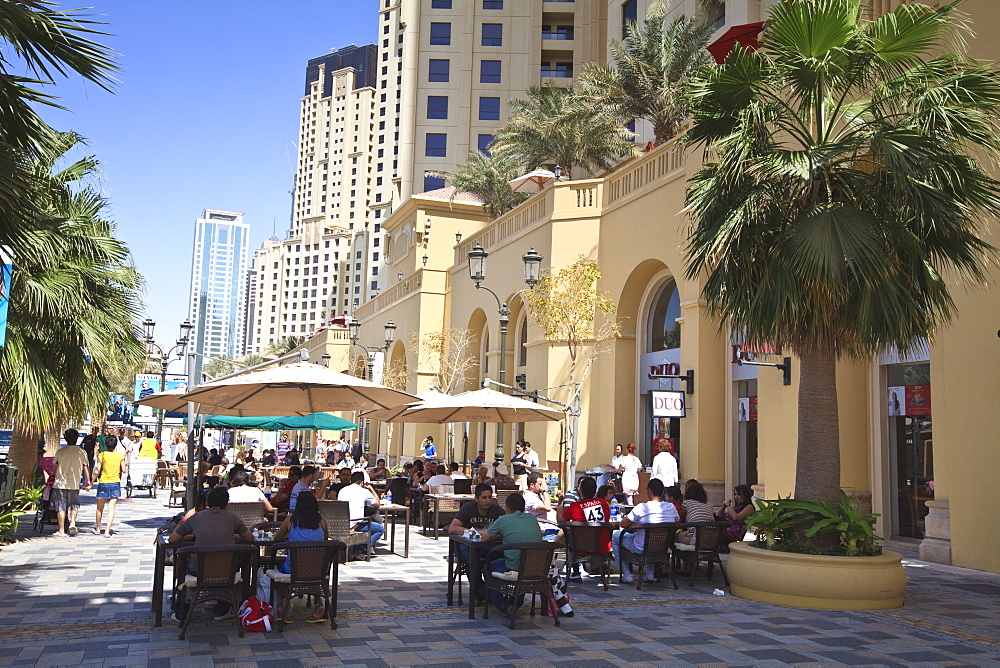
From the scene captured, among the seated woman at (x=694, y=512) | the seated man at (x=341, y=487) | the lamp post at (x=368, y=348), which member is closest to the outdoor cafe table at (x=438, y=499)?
the seated man at (x=341, y=487)

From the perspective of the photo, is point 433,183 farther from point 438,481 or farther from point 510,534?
point 510,534

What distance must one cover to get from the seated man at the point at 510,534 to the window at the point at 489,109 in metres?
48.8

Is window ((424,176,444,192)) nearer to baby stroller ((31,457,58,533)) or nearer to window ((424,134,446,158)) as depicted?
window ((424,134,446,158))

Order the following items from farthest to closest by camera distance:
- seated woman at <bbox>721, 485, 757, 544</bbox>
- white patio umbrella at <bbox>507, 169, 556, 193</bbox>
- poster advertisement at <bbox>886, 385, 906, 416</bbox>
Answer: white patio umbrella at <bbox>507, 169, 556, 193</bbox> → poster advertisement at <bbox>886, 385, 906, 416</bbox> → seated woman at <bbox>721, 485, 757, 544</bbox>

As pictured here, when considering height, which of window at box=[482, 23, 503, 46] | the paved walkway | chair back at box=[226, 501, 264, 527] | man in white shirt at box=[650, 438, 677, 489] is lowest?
the paved walkway

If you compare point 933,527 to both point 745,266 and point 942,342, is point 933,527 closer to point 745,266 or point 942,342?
point 942,342

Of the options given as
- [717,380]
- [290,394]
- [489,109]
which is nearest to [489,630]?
[290,394]

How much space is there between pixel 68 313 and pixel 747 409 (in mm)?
12217

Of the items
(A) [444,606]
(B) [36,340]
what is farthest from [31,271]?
(A) [444,606]

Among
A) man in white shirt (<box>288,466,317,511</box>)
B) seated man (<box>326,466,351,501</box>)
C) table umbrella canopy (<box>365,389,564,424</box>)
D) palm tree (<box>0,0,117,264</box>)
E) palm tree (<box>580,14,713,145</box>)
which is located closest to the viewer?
palm tree (<box>0,0,117,264</box>)

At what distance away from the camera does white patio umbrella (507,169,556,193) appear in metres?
29.8

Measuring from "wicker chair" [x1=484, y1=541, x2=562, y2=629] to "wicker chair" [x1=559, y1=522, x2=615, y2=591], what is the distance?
6.80 ft

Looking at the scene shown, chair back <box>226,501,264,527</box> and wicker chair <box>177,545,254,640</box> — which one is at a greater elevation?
chair back <box>226,501,264,527</box>

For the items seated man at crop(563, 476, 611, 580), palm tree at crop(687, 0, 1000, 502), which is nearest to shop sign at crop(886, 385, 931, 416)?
palm tree at crop(687, 0, 1000, 502)
